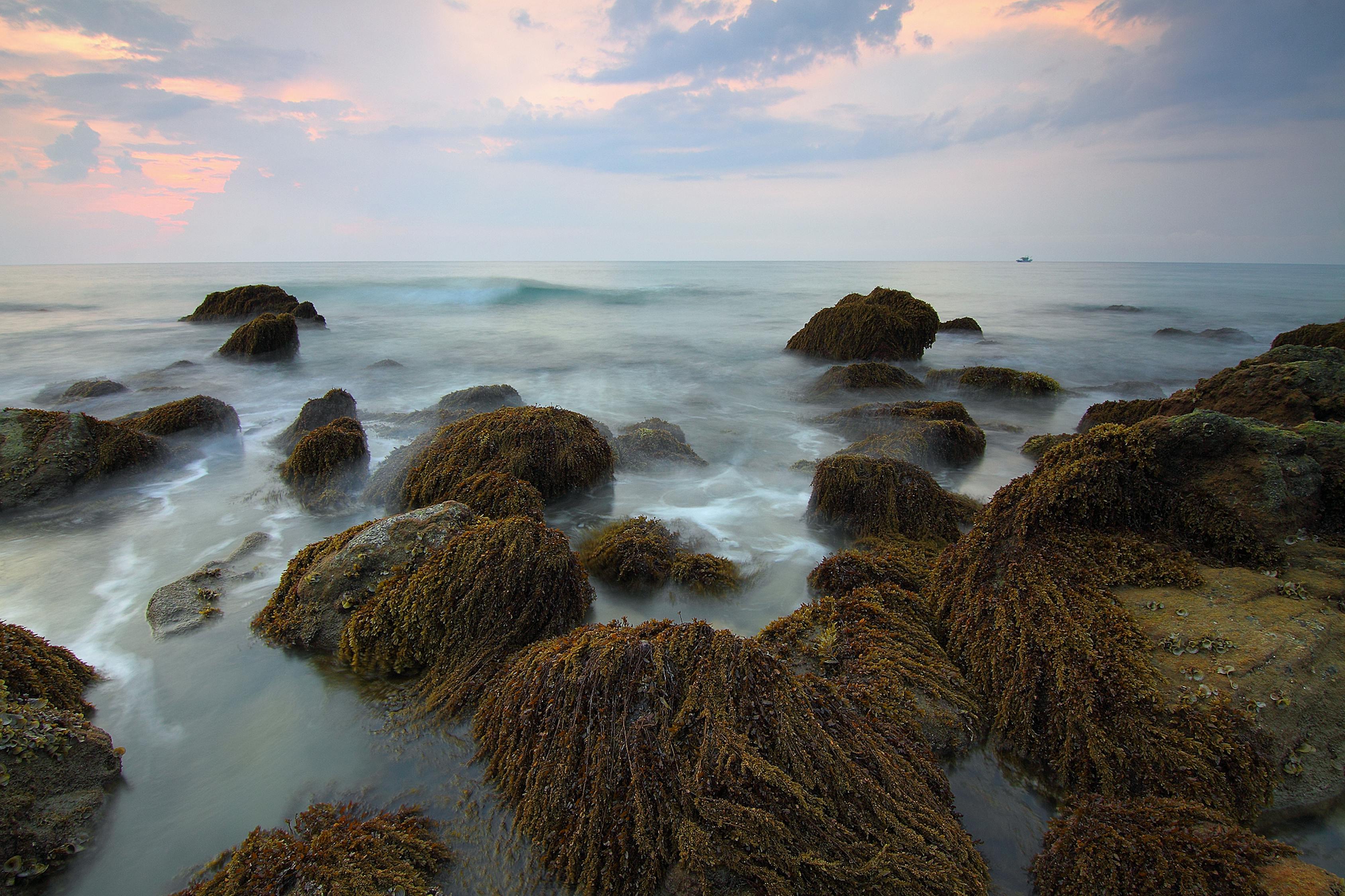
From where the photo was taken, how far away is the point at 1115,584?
3.22m

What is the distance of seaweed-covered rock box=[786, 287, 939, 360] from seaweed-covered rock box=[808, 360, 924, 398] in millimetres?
2265

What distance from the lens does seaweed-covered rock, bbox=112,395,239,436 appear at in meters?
7.54

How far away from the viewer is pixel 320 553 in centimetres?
404

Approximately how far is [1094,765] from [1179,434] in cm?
212

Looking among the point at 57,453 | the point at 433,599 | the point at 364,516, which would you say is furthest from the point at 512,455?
the point at 57,453

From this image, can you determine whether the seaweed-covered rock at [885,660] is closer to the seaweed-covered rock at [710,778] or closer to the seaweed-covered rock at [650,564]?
the seaweed-covered rock at [710,778]

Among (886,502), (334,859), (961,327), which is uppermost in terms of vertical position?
(961,327)

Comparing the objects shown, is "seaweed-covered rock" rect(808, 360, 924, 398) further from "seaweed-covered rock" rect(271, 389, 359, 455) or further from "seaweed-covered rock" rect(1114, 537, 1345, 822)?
"seaweed-covered rock" rect(1114, 537, 1345, 822)

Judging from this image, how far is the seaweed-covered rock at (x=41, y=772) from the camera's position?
2291 mm

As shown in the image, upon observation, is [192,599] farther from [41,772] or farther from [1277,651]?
[1277,651]

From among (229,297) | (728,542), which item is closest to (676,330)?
(229,297)

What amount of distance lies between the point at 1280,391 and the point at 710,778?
6686 millimetres

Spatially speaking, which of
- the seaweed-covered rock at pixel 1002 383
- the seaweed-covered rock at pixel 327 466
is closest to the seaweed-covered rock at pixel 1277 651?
the seaweed-covered rock at pixel 327 466

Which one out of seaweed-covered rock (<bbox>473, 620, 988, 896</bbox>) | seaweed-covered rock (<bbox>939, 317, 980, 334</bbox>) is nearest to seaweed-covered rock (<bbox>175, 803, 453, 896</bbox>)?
seaweed-covered rock (<bbox>473, 620, 988, 896</bbox>)
